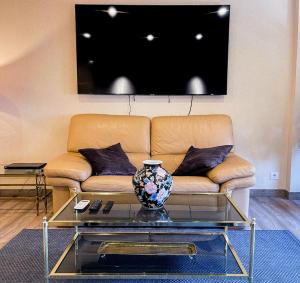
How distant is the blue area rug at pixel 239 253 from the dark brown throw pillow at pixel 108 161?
63 cm

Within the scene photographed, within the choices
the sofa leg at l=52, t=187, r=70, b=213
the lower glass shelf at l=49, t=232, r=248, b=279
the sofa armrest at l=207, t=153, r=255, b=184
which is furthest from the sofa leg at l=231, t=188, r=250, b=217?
the sofa leg at l=52, t=187, r=70, b=213

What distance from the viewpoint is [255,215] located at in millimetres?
3410

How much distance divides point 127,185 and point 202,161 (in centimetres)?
75

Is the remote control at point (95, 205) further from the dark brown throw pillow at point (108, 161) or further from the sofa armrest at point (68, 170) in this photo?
the dark brown throw pillow at point (108, 161)

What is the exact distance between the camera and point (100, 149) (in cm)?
344

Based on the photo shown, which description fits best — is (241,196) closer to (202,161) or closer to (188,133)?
(202,161)

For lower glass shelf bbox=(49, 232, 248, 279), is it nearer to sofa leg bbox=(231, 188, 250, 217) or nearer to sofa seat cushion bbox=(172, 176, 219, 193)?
sofa seat cushion bbox=(172, 176, 219, 193)

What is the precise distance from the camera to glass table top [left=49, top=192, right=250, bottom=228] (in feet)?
6.63

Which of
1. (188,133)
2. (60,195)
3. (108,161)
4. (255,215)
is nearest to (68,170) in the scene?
(60,195)

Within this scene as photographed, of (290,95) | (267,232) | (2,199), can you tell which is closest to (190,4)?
(290,95)

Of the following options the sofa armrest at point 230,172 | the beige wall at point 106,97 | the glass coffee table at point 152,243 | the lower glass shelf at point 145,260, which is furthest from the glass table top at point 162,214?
the beige wall at point 106,97

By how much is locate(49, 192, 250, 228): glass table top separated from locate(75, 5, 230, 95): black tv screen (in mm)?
1630

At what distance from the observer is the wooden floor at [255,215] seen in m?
3.06

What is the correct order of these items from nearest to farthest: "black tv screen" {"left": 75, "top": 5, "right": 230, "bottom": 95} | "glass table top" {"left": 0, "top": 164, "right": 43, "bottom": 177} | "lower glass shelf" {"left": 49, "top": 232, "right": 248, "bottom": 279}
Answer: "lower glass shelf" {"left": 49, "top": 232, "right": 248, "bottom": 279} → "glass table top" {"left": 0, "top": 164, "right": 43, "bottom": 177} → "black tv screen" {"left": 75, "top": 5, "right": 230, "bottom": 95}
